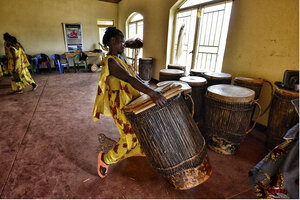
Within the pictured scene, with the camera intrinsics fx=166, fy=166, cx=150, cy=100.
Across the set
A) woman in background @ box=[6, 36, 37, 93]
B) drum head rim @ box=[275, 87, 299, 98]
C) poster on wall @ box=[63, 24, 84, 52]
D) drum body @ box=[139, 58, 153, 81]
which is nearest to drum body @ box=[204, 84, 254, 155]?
drum head rim @ box=[275, 87, 299, 98]

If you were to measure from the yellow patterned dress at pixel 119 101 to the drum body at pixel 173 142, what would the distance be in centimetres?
20

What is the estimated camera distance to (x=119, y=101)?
1.49 m

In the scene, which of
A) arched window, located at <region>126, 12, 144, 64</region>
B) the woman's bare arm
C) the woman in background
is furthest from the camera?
arched window, located at <region>126, 12, 144, 64</region>

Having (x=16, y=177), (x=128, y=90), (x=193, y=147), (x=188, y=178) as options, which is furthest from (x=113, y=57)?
(x=16, y=177)

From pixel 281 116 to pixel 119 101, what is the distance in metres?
1.87

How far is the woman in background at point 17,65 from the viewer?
12.9 ft

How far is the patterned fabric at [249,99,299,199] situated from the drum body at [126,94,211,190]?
40 cm

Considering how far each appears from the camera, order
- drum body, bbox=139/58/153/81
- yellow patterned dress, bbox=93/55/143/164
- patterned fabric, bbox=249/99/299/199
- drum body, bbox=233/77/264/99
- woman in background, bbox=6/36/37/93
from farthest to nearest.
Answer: drum body, bbox=139/58/153/81, woman in background, bbox=6/36/37/93, drum body, bbox=233/77/264/99, yellow patterned dress, bbox=93/55/143/164, patterned fabric, bbox=249/99/299/199

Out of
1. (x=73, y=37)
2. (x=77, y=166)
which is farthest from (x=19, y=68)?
(x=73, y=37)

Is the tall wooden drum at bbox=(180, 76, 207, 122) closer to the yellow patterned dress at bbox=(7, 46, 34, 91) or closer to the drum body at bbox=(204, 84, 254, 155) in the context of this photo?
the drum body at bbox=(204, 84, 254, 155)

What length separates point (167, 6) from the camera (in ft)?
15.0

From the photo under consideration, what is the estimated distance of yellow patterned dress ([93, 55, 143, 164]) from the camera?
1.44m

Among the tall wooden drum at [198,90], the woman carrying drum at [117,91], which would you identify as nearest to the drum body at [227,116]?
the tall wooden drum at [198,90]

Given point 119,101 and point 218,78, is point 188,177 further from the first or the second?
point 218,78
